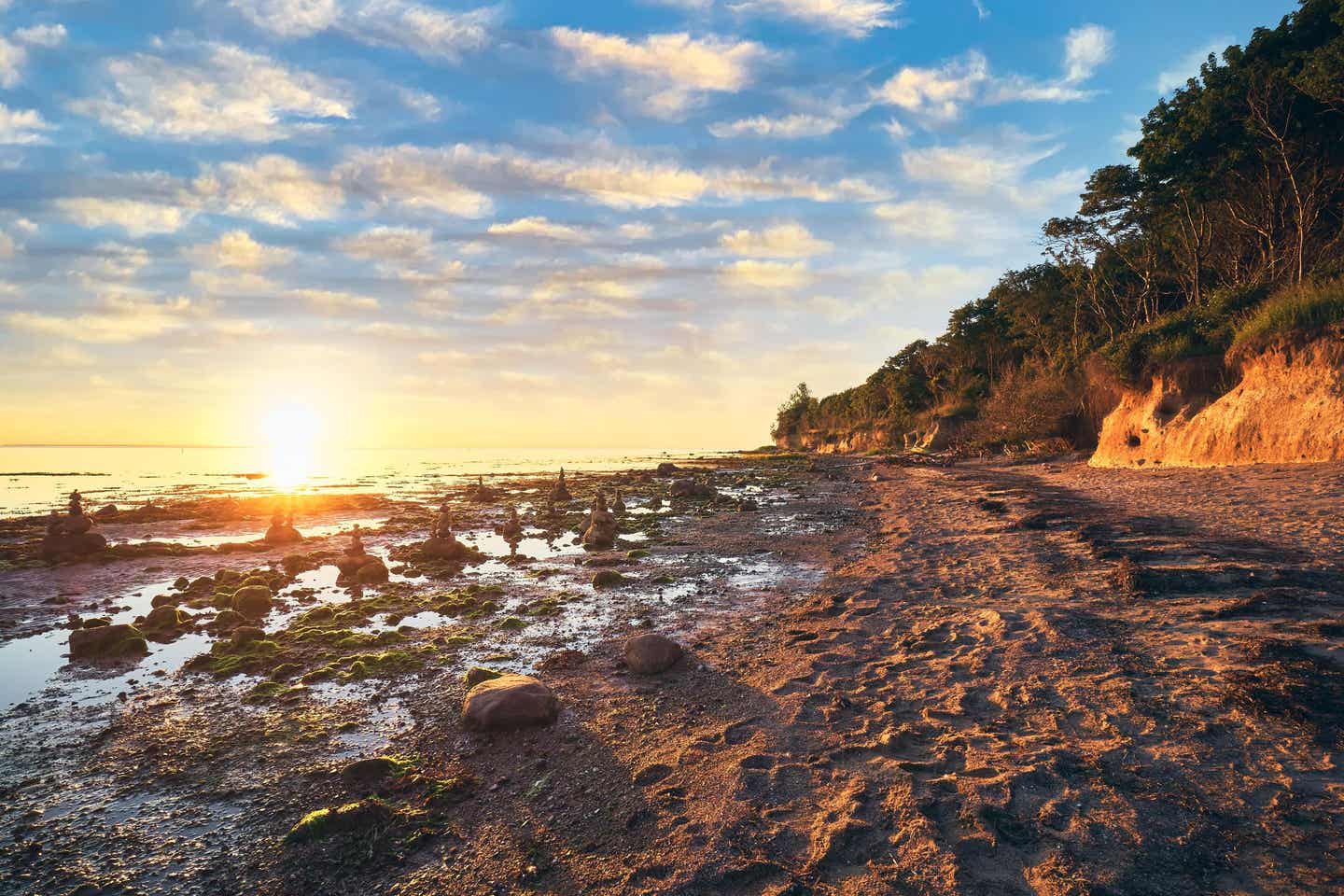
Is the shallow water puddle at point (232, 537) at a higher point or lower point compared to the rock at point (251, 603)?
lower

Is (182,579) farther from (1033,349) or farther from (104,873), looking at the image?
(1033,349)

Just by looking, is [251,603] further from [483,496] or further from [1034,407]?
[1034,407]

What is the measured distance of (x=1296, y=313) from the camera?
21.0 m

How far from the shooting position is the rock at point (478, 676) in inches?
310

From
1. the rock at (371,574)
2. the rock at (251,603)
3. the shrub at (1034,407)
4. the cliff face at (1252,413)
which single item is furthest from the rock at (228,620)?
the shrub at (1034,407)

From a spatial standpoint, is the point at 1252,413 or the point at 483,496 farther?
the point at 483,496

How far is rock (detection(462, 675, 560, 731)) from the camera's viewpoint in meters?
6.59

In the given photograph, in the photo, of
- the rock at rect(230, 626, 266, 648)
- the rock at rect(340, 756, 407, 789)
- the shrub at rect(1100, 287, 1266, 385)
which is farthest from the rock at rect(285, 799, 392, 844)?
the shrub at rect(1100, 287, 1266, 385)

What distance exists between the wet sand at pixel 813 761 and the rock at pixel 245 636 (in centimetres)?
108

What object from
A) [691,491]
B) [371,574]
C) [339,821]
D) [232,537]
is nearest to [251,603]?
[371,574]

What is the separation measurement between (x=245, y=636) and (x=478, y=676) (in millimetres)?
5363

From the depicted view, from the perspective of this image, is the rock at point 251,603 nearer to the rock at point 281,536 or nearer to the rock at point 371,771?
the rock at point 371,771

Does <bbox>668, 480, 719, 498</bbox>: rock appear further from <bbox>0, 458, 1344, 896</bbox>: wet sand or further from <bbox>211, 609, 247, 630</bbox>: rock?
<bbox>211, 609, 247, 630</bbox>: rock

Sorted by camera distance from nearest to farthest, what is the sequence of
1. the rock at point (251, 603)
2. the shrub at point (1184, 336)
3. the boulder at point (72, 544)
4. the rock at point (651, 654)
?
the rock at point (651, 654) → the rock at point (251, 603) → the boulder at point (72, 544) → the shrub at point (1184, 336)
